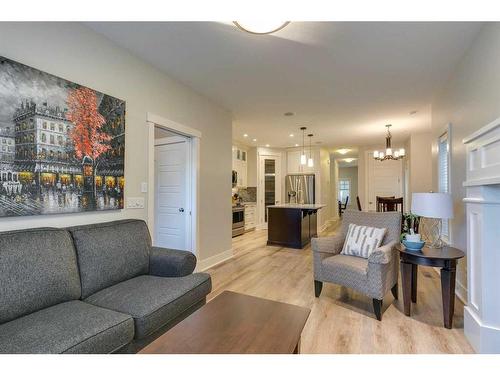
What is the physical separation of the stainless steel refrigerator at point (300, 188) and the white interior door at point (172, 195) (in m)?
4.97

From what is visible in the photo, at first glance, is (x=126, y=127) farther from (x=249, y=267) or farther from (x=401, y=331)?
(x=401, y=331)

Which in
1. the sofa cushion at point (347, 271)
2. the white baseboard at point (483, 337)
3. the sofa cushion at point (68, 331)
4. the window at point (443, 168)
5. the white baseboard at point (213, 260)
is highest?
the window at point (443, 168)

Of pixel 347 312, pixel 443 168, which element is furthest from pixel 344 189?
pixel 347 312

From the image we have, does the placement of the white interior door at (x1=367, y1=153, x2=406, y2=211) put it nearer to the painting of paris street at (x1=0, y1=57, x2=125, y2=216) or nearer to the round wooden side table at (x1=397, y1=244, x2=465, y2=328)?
the round wooden side table at (x1=397, y1=244, x2=465, y2=328)

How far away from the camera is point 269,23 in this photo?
6.40 ft

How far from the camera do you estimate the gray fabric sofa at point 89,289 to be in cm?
130

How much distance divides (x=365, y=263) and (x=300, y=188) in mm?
5552

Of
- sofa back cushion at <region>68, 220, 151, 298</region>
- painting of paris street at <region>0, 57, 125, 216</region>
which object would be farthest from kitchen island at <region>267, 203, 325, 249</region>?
painting of paris street at <region>0, 57, 125, 216</region>

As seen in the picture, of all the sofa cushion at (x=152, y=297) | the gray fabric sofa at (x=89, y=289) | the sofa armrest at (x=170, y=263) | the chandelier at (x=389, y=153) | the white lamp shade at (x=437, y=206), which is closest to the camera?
the gray fabric sofa at (x=89, y=289)

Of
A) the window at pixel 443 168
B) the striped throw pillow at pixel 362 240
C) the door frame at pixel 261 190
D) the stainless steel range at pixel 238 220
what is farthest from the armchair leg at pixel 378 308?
the door frame at pixel 261 190

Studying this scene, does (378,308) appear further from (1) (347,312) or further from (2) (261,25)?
(2) (261,25)

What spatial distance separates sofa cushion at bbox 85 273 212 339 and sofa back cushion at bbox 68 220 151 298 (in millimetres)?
78

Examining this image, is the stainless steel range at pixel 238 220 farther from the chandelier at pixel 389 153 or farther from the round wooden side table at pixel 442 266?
the round wooden side table at pixel 442 266

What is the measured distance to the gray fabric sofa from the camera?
1.30 meters
